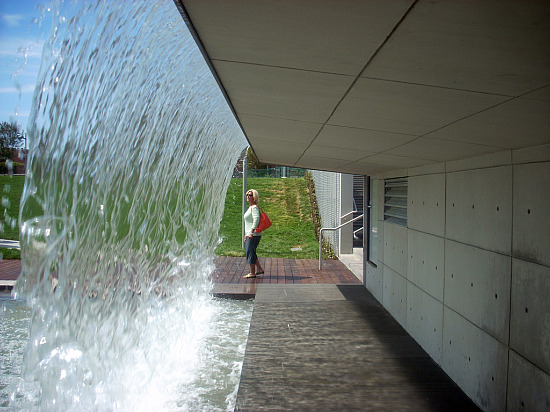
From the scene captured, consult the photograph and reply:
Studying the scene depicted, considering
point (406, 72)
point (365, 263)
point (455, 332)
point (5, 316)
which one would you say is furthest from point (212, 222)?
point (406, 72)

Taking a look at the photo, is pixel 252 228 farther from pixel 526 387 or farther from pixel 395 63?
Result: pixel 395 63

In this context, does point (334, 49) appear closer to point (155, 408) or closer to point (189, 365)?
point (155, 408)

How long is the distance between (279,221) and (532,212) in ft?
56.4

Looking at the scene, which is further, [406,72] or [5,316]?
[5,316]

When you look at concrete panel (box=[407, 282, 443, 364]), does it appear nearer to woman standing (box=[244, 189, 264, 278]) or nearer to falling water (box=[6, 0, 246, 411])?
falling water (box=[6, 0, 246, 411])

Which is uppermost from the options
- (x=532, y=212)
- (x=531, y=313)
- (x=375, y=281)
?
(x=532, y=212)

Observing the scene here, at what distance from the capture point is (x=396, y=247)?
6973 millimetres

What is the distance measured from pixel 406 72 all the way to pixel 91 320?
4.14 metres

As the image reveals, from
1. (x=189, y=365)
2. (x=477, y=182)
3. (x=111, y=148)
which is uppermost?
(x=111, y=148)

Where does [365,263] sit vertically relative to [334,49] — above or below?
below

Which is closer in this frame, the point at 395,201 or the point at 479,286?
the point at 479,286

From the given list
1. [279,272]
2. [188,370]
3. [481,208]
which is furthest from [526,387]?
[279,272]

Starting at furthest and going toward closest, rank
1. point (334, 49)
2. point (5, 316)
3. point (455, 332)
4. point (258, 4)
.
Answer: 1. point (5, 316)
2. point (455, 332)
3. point (334, 49)
4. point (258, 4)

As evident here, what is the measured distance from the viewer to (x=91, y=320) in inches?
197
